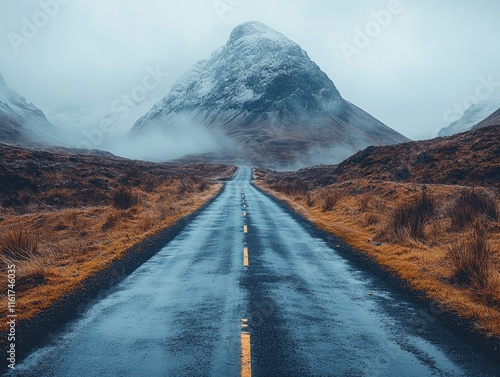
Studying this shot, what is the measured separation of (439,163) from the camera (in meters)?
30.9

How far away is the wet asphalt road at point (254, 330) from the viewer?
205 inches

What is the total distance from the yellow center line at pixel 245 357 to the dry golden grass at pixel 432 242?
3.58 metres

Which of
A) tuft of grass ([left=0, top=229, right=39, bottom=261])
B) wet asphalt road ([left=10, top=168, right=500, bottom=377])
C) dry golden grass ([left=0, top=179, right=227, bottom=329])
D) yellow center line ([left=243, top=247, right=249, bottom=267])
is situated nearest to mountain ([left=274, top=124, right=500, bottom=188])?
dry golden grass ([left=0, top=179, right=227, bottom=329])

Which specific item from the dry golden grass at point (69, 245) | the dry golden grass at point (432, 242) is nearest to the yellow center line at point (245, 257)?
the dry golden grass at point (69, 245)

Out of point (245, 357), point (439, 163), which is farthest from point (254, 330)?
point (439, 163)

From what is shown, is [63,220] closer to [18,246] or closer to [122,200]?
[122,200]

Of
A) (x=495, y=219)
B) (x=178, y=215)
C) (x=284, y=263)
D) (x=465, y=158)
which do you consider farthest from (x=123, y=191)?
(x=465, y=158)

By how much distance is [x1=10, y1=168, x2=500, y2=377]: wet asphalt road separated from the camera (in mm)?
5195

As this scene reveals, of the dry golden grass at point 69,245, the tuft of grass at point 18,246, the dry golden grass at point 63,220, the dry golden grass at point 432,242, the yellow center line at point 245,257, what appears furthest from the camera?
the yellow center line at point 245,257

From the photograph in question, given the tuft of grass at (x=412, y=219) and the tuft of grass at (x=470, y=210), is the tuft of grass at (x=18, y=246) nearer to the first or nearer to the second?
the tuft of grass at (x=412, y=219)

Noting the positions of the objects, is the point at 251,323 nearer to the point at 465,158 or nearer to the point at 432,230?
the point at 432,230

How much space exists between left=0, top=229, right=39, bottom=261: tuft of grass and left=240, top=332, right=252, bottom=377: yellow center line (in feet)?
24.0

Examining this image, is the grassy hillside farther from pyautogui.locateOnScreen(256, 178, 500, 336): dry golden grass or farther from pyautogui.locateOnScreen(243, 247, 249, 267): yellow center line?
pyautogui.locateOnScreen(243, 247, 249, 267): yellow center line

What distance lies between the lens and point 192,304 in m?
7.70
